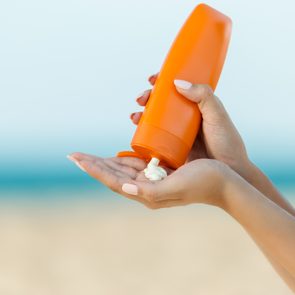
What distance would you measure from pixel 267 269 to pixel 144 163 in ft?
4.90

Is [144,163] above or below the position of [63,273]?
above

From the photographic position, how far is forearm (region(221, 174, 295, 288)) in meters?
1.11

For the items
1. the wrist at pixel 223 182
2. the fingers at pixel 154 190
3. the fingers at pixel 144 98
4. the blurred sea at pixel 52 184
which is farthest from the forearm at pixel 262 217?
the blurred sea at pixel 52 184

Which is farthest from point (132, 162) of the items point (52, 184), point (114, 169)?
point (52, 184)

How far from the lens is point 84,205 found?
3.42 m

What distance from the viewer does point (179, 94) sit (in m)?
1.20

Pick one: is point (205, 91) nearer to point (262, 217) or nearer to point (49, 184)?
point (262, 217)

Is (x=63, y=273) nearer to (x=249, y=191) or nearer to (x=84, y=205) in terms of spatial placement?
(x=84, y=205)

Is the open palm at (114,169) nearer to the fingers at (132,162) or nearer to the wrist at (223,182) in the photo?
the fingers at (132,162)

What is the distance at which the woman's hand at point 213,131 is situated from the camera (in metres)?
1.19

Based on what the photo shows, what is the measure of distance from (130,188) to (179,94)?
0.25 m

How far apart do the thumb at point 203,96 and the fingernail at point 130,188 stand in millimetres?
237

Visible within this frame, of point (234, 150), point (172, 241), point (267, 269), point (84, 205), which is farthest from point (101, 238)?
point (234, 150)

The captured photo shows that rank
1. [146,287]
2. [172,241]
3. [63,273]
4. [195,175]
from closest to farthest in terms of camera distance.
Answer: [195,175] → [146,287] → [63,273] → [172,241]
